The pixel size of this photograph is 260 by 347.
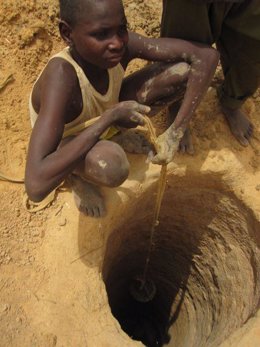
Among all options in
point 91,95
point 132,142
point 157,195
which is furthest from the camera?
point 157,195

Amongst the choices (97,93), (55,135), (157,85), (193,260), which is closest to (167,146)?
(157,85)

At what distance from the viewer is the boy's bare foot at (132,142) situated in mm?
2066

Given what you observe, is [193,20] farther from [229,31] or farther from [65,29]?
[65,29]

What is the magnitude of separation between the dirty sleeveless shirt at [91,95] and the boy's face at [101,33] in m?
0.08

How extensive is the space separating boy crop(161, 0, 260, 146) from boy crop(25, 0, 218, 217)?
3.2 inches

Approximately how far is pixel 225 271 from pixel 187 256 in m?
0.37

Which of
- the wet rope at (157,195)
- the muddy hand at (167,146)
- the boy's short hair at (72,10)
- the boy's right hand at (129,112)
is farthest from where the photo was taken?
the muddy hand at (167,146)

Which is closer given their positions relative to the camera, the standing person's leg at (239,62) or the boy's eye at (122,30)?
the boy's eye at (122,30)

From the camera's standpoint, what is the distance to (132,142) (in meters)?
2.07

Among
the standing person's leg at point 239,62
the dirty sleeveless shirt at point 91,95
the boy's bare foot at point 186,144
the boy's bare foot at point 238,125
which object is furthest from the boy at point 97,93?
the boy's bare foot at point 238,125

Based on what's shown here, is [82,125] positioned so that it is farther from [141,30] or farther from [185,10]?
[141,30]

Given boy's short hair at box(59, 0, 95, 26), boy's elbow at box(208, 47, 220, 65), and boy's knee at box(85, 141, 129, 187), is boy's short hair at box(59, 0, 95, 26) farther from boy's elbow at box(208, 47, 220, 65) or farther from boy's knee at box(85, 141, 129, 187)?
boy's elbow at box(208, 47, 220, 65)

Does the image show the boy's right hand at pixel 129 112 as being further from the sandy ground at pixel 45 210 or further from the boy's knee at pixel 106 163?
the sandy ground at pixel 45 210

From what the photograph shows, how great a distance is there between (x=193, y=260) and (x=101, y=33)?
→ 1.82 metres
